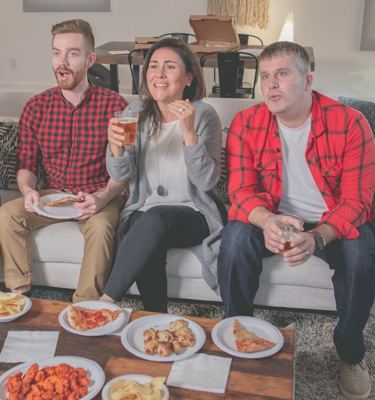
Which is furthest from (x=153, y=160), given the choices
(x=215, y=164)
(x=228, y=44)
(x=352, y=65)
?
(x=352, y=65)

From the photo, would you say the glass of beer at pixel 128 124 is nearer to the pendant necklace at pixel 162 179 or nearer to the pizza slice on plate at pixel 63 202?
the pendant necklace at pixel 162 179

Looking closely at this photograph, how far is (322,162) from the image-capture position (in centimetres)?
193

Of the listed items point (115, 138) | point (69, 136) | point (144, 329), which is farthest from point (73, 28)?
point (144, 329)

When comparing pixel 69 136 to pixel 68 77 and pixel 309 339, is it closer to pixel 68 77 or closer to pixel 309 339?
pixel 68 77

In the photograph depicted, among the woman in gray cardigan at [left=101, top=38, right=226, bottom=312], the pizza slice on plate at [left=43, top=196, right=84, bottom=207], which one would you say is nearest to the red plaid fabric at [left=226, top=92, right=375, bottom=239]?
the woman in gray cardigan at [left=101, top=38, right=226, bottom=312]

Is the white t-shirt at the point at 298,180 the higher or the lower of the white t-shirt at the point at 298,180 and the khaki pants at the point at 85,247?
the higher

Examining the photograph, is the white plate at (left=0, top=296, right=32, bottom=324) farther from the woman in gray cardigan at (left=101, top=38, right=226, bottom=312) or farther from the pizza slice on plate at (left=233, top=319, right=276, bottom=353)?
the pizza slice on plate at (left=233, top=319, right=276, bottom=353)

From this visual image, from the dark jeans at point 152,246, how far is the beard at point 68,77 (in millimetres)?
575

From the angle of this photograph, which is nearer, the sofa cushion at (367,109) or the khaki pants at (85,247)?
the khaki pants at (85,247)

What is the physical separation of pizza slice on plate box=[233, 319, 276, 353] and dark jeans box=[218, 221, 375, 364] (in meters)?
0.40

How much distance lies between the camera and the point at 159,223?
1935mm

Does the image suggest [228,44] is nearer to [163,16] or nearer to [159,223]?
[163,16]

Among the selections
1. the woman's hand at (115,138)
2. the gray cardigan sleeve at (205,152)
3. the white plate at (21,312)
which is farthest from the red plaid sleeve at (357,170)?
the white plate at (21,312)

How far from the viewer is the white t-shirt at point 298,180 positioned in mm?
1954
